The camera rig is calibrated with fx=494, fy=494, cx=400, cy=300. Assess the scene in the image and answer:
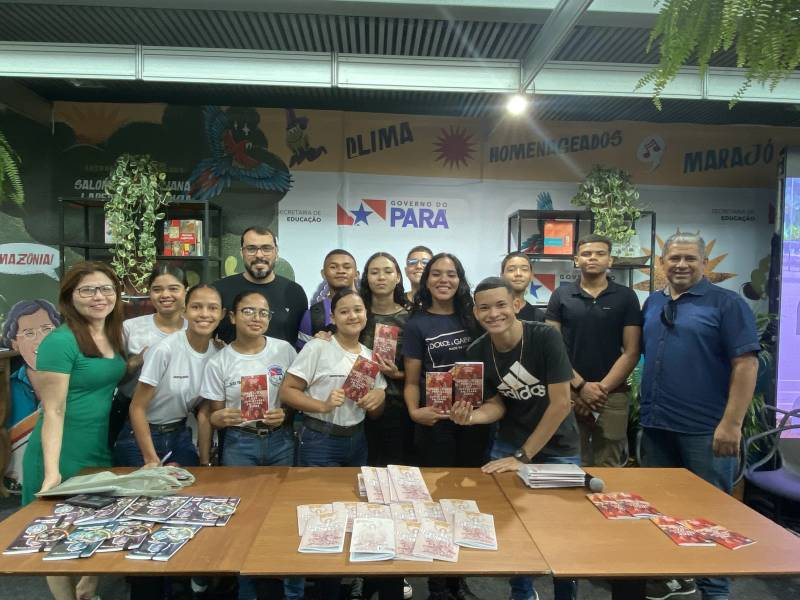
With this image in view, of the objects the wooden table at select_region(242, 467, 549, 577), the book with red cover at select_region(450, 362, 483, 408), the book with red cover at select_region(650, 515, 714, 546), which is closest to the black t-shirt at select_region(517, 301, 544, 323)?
the book with red cover at select_region(450, 362, 483, 408)

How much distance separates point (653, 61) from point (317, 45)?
7.85 ft

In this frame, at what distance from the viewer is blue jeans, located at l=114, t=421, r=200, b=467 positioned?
2414 millimetres

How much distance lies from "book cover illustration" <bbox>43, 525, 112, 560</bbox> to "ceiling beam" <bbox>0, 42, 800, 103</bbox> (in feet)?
8.35

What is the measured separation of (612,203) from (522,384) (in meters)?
2.68

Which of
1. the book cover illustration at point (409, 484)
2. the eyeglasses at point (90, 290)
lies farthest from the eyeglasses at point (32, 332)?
the book cover illustration at point (409, 484)

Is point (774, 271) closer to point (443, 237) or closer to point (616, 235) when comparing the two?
point (616, 235)

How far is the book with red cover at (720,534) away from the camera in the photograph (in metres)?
1.63

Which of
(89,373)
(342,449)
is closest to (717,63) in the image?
(342,449)

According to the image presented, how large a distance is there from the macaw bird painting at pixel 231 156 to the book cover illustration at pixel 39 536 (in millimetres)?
3464

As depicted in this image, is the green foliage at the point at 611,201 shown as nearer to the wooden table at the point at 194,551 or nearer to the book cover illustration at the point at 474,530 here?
the book cover illustration at the point at 474,530

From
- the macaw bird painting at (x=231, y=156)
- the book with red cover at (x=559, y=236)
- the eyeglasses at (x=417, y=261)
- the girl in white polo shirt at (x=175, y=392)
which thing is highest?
the macaw bird painting at (x=231, y=156)

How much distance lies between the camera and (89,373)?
7.36 ft

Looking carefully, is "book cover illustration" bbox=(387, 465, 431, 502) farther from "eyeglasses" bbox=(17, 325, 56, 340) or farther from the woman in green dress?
"eyeglasses" bbox=(17, 325, 56, 340)

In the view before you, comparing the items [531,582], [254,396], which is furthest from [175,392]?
[531,582]
